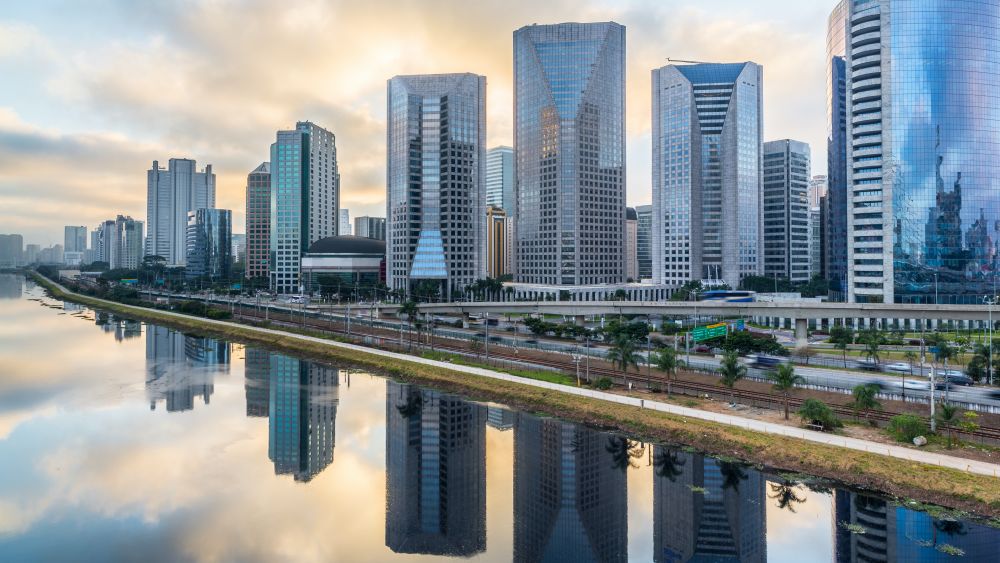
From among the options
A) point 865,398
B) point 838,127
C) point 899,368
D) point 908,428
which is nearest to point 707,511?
point 908,428

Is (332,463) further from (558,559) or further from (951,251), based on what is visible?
(951,251)

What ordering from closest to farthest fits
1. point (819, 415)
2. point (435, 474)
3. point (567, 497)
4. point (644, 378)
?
1. point (567, 497)
2. point (819, 415)
3. point (435, 474)
4. point (644, 378)

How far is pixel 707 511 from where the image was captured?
43.1 metres

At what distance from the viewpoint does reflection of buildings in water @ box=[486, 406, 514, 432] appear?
63969 millimetres

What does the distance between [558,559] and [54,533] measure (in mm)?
34552

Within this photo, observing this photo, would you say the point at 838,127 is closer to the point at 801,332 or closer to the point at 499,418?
the point at 801,332

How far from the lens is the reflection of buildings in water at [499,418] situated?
210 ft

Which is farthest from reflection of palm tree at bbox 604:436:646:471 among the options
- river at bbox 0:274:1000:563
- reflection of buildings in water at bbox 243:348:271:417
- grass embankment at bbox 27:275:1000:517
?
reflection of buildings in water at bbox 243:348:271:417

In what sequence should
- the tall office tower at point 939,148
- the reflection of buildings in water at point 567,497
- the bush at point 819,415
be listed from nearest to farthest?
the reflection of buildings in water at point 567,497 < the bush at point 819,415 < the tall office tower at point 939,148

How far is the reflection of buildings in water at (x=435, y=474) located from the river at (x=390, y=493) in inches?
8.3

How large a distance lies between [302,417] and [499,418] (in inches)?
928

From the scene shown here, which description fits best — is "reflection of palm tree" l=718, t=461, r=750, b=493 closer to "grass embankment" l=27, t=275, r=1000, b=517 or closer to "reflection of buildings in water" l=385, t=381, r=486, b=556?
"grass embankment" l=27, t=275, r=1000, b=517

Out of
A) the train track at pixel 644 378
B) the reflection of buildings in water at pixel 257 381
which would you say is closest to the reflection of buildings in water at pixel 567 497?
the train track at pixel 644 378

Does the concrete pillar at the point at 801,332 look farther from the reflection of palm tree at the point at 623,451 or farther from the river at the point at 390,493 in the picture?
the river at the point at 390,493
